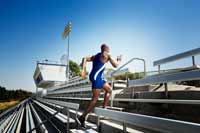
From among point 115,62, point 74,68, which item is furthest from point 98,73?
point 74,68

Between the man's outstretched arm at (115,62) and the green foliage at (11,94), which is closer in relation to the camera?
Answer: the man's outstretched arm at (115,62)

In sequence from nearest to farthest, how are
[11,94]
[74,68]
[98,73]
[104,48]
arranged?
1. [98,73]
2. [104,48]
3. [74,68]
4. [11,94]

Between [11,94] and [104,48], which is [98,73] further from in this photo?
[11,94]

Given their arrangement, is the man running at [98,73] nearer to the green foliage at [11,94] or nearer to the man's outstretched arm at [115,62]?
the man's outstretched arm at [115,62]

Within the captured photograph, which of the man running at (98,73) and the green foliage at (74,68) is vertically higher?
the green foliage at (74,68)

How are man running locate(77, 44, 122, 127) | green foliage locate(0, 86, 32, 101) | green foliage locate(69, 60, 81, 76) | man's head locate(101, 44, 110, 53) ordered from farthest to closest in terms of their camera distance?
green foliage locate(0, 86, 32, 101) → green foliage locate(69, 60, 81, 76) → man's head locate(101, 44, 110, 53) → man running locate(77, 44, 122, 127)

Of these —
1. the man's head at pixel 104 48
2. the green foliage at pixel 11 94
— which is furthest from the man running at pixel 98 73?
the green foliage at pixel 11 94

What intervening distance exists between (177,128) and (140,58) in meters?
3.81

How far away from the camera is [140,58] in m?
4.96

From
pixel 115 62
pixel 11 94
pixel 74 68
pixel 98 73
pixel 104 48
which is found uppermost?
pixel 74 68

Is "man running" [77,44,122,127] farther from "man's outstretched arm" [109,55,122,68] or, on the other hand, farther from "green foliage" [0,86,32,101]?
"green foliage" [0,86,32,101]

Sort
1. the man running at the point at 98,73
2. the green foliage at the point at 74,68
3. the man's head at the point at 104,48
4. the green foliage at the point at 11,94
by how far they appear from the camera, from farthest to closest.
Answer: the green foliage at the point at 11,94, the green foliage at the point at 74,68, the man's head at the point at 104,48, the man running at the point at 98,73

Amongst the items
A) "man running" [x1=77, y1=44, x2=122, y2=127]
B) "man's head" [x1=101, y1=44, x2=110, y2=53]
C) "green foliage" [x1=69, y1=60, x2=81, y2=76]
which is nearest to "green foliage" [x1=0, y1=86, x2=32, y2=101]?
"green foliage" [x1=69, y1=60, x2=81, y2=76]

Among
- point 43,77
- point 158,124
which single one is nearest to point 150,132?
point 158,124
